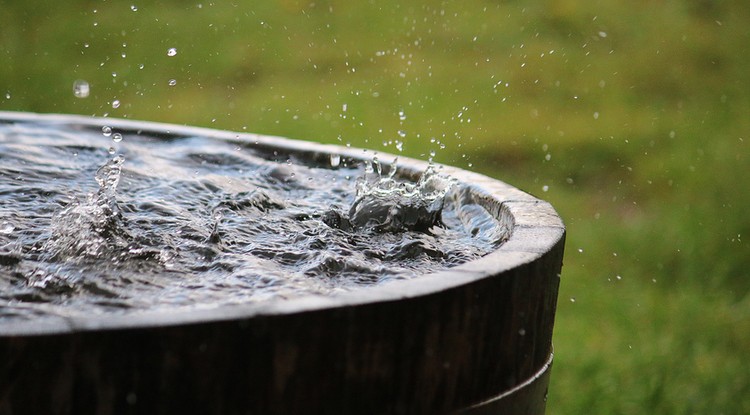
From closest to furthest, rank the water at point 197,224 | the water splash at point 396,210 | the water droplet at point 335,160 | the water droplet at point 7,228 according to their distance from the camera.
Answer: the water at point 197,224 < the water droplet at point 7,228 < the water splash at point 396,210 < the water droplet at point 335,160

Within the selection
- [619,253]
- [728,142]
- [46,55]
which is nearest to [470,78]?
[728,142]

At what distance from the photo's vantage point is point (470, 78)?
9781mm

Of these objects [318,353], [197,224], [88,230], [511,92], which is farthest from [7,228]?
[511,92]

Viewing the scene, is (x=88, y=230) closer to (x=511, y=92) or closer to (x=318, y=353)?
(x=318, y=353)

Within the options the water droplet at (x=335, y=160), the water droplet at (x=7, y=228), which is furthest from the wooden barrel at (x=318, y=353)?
the water droplet at (x=335, y=160)

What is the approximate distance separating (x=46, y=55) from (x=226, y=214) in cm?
889

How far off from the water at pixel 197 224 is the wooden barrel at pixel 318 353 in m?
0.30

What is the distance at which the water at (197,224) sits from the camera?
1.68 metres

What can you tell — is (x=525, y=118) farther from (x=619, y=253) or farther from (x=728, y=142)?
(x=619, y=253)

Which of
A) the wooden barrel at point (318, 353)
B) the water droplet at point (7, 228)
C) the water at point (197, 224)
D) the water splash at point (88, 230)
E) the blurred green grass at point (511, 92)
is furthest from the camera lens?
the blurred green grass at point (511, 92)

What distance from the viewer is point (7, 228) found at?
2.04 metres

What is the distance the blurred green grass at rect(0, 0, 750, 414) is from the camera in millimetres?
6574

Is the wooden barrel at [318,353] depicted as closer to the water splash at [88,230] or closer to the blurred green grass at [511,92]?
the water splash at [88,230]

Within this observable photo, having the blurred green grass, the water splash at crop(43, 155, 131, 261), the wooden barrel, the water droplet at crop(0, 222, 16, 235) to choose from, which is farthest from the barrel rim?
the blurred green grass
